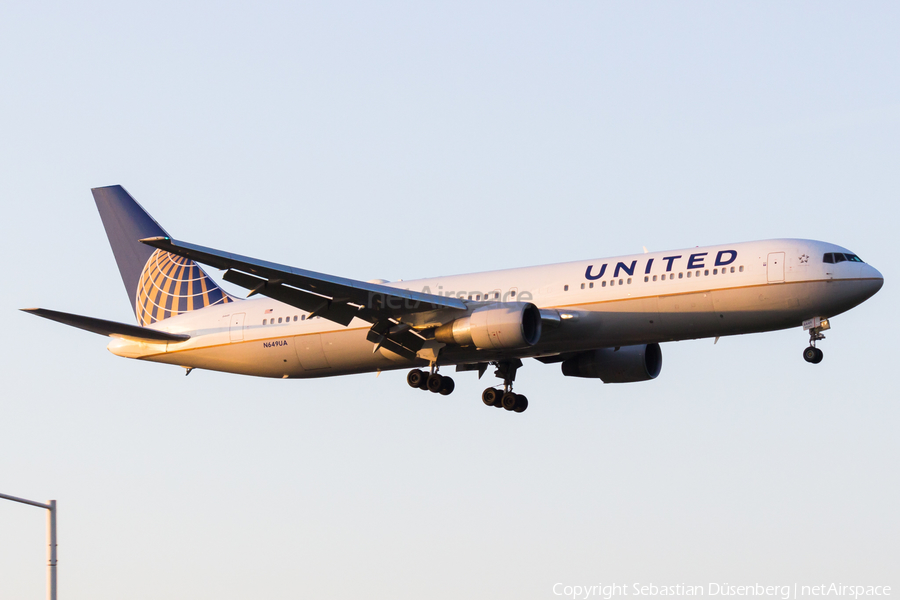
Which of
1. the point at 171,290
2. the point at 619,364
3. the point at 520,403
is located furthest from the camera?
the point at 171,290

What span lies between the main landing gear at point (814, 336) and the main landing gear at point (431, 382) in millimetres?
12062

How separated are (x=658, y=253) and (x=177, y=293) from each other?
20.1 m

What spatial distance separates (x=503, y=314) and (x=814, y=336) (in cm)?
954

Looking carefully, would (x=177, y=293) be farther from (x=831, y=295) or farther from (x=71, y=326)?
(x=831, y=295)

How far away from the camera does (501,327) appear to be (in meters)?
37.9

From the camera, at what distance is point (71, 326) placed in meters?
42.1

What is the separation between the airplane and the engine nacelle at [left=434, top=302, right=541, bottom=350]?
0.15 ft

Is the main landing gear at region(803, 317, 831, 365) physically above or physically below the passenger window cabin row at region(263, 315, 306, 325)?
below

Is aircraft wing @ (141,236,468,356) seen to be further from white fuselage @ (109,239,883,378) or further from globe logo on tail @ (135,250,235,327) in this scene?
globe logo on tail @ (135,250,235,327)

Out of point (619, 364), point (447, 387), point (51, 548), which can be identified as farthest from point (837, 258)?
point (51, 548)

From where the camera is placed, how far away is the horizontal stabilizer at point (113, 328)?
40188 millimetres

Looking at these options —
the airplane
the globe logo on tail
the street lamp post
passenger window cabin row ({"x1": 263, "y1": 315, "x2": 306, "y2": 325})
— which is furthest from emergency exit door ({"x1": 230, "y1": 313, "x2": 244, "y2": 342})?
the street lamp post

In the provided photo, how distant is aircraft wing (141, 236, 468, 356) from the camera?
36281 mm

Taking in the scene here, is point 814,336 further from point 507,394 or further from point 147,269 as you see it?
point 147,269
